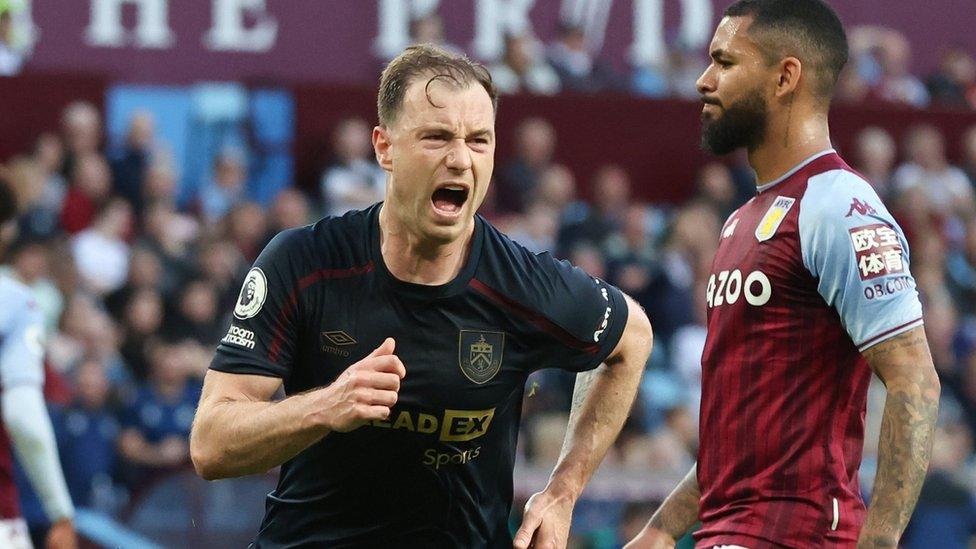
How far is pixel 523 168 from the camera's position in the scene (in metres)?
14.0

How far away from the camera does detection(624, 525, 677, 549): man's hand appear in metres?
5.12

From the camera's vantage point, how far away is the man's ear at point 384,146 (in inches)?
186

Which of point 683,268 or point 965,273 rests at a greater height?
point 683,268

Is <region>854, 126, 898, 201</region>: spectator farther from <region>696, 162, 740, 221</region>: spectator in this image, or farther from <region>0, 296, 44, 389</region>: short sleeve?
<region>0, 296, 44, 389</region>: short sleeve

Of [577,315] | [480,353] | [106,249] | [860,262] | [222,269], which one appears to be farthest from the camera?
[106,249]

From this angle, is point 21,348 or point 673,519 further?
point 21,348

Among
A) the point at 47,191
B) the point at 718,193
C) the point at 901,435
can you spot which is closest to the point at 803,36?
the point at 901,435

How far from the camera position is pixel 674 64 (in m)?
16.8

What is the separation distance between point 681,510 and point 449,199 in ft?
4.18

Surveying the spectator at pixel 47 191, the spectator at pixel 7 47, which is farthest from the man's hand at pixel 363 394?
the spectator at pixel 7 47

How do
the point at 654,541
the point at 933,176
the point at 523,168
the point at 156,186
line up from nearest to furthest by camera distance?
the point at 654,541, the point at 156,186, the point at 523,168, the point at 933,176

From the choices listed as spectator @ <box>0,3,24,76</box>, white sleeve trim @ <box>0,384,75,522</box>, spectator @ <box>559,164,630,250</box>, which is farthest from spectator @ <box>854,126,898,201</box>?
white sleeve trim @ <box>0,384,75,522</box>

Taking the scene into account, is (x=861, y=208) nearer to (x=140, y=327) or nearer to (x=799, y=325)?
(x=799, y=325)

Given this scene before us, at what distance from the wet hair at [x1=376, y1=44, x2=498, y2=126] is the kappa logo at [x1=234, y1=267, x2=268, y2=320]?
57cm
